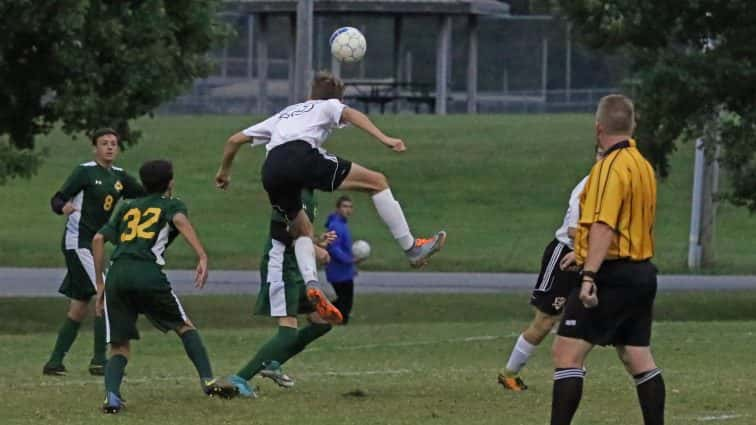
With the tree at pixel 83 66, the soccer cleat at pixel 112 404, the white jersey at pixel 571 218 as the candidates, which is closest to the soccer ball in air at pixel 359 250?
the tree at pixel 83 66

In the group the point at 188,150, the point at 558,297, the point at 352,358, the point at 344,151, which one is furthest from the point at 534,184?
the point at 558,297

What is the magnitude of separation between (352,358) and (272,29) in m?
53.0

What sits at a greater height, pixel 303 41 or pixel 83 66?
pixel 303 41

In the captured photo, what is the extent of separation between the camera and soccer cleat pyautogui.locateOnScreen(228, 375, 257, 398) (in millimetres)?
11367

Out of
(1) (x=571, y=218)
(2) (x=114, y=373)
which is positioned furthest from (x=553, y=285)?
(2) (x=114, y=373)

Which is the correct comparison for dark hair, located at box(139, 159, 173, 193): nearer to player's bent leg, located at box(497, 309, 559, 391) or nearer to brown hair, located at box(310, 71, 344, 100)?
brown hair, located at box(310, 71, 344, 100)

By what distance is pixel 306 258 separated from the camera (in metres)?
11.3

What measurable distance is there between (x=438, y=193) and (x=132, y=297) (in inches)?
1304

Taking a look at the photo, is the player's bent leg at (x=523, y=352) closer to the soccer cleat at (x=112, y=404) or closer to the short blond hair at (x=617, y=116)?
the soccer cleat at (x=112, y=404)

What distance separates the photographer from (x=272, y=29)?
6775cm

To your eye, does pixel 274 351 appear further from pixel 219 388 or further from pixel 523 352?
pixel 523 352

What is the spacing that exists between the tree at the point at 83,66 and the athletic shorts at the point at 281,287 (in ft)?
25.3

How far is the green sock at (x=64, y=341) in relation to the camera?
44.2 feet

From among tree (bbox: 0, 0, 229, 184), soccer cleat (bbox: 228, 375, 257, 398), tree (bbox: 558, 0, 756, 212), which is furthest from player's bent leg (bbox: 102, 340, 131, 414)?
tree (bbox: 558, 0, 756, 212)
